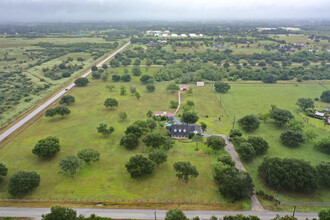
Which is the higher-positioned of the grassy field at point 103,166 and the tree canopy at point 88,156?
the tree canopy at point 88,156

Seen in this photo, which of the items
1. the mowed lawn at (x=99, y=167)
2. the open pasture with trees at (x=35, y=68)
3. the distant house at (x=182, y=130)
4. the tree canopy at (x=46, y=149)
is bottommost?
the mowed lawn at (x=99, y=167)

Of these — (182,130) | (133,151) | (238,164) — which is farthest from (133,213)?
(182,130)

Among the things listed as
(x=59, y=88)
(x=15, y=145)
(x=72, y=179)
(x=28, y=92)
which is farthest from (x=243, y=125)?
(x=28, y=92)

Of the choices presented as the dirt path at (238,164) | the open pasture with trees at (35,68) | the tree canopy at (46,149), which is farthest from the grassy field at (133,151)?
the open pasture with trees at (35,68)

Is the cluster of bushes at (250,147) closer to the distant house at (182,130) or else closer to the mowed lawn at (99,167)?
the mowed lawn at (99,167)

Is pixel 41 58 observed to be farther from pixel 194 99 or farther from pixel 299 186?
pixel 299 186

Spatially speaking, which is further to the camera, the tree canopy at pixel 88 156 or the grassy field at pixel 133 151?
the tree canopy at pixel 88 156

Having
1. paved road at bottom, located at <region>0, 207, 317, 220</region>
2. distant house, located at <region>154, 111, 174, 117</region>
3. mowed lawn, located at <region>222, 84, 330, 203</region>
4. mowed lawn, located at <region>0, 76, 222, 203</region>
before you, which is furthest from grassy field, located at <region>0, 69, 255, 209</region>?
mowed lawn, located at <region>222, 84, 330, 203</region>
